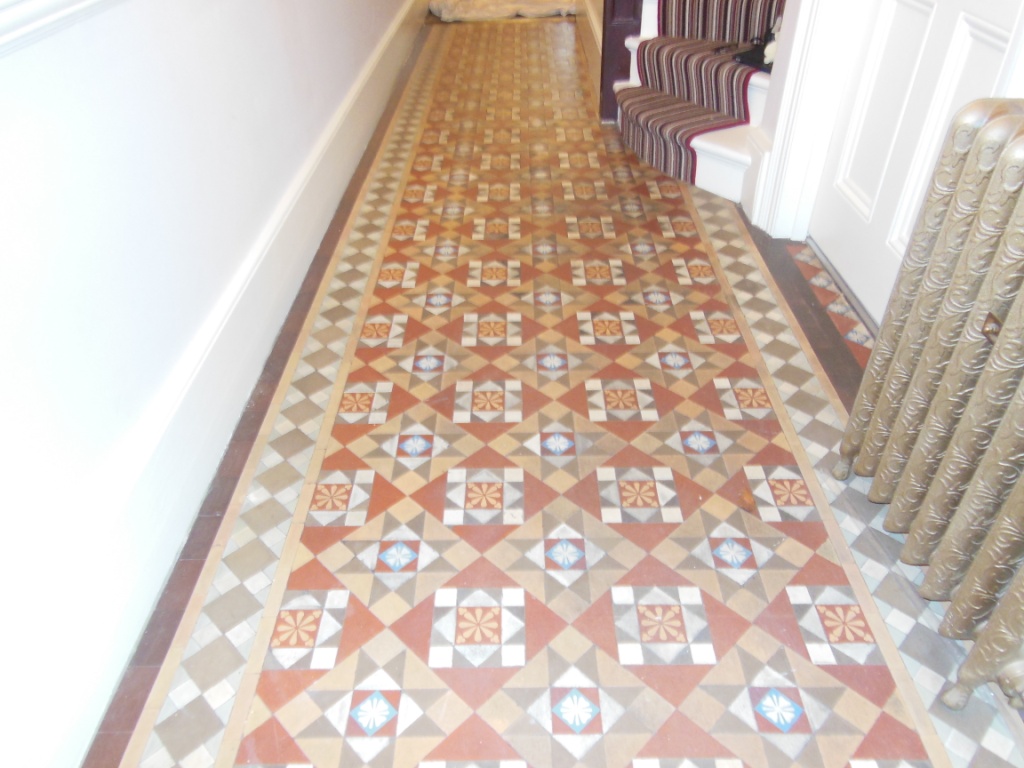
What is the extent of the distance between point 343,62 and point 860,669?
344cm

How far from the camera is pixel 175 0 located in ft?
5.76

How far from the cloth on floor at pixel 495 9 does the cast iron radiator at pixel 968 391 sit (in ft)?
18.7

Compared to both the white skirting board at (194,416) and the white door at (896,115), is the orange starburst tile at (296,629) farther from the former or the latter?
the white door at (896,115)

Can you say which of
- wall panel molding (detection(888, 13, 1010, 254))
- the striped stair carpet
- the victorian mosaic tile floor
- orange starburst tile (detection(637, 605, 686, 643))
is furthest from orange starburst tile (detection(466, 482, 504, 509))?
the striped stair carpet

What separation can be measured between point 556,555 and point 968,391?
35.4 inches

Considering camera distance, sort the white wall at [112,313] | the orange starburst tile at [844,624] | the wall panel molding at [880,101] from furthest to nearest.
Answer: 1. the wall panel molding at [880,101]
2. the orange starburst tile at [844,624]
3. the white wall at [112,313]

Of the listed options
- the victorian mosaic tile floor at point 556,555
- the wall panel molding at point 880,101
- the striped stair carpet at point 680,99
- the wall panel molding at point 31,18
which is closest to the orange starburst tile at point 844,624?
the victorian mosaic tile floor at point 556,555

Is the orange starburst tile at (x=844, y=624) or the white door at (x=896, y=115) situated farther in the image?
the white door at (x=896, y=115)

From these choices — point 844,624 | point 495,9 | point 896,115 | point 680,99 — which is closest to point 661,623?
point 844,624

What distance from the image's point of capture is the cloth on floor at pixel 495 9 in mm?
6160

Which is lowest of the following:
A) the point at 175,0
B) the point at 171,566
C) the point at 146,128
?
the point at 171,566

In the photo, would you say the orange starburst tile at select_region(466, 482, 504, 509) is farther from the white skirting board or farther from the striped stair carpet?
the striped stair carpet

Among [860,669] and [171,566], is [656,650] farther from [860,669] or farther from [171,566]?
[171,566]

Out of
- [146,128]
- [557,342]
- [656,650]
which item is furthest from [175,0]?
[656,650]
